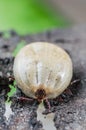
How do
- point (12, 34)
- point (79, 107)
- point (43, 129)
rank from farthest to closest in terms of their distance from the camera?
point (12, 34), point (79, 107), point (43, 129)

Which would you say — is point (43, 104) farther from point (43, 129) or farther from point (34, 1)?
point (34, 1)

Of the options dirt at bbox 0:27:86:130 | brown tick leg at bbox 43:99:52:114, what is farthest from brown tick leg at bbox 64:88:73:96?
brown tick leg at bbox 43:99:52:114

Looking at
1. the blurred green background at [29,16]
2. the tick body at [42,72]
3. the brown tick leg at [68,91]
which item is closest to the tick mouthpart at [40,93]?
the tick body at [42,72]

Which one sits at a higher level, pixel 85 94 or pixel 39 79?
pixel 39 79

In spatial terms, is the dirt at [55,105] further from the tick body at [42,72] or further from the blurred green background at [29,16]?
the blurred green background at [29,16]

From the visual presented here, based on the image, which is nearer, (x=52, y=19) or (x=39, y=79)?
(x=39, y=79)

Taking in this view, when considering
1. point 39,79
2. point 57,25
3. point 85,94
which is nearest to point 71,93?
point 85,94

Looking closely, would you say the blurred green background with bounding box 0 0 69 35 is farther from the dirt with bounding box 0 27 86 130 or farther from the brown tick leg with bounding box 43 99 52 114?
the brown tick leg with bounding box 43 99 52 114
